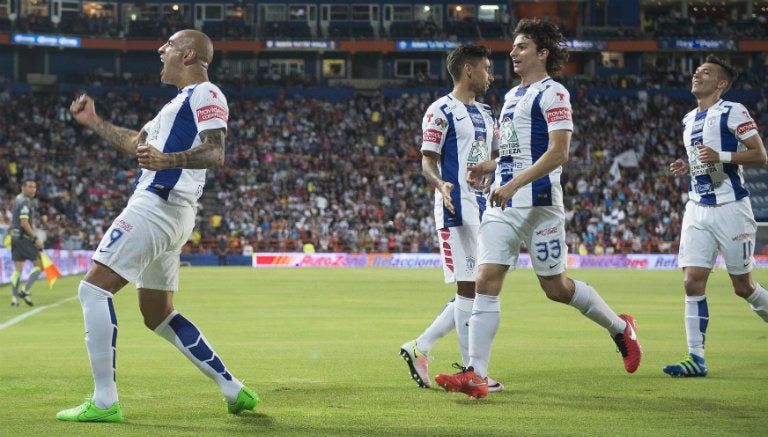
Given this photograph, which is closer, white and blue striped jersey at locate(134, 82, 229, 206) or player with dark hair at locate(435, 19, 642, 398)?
white and blue striped jersey at locate(134, 82, 229, 206)

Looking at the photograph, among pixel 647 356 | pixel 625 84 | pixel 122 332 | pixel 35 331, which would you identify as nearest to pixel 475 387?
pixel 647 356

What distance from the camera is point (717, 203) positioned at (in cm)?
952

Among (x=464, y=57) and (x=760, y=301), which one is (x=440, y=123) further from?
(x=760, y=301)

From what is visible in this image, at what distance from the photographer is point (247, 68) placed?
62.3m

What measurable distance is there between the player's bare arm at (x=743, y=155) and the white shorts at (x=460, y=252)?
2.41 m

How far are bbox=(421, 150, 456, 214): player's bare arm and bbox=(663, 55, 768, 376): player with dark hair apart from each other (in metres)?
2.63

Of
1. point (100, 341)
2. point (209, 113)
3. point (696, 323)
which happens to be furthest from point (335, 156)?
point (100, 341)

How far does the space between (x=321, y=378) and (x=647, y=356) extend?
3.80m

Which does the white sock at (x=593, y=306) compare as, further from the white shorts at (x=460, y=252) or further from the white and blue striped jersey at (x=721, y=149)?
the white and blue striped jersey at (x=721, y=149)

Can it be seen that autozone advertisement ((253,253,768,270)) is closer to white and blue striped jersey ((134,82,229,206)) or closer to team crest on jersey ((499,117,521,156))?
team crest on jersey ((499,117,521,156))

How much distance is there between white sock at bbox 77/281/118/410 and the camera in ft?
21.4

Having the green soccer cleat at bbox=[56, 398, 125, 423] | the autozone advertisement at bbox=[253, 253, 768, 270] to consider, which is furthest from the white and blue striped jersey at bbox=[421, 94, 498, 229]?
the autozone advertisement at bbox=[253, 253, 768, 270]

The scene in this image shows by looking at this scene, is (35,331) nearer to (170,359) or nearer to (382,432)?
(170,359)

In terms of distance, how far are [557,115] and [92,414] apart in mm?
3940
